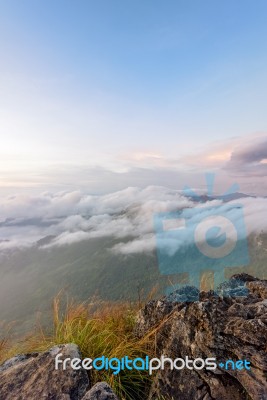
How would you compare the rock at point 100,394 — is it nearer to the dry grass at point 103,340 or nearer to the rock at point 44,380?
the rock at point 44,380

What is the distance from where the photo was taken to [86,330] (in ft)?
22.9

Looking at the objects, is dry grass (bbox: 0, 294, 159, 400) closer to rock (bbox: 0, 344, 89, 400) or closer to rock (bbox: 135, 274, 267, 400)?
rock (bbox: 135, 274, 267, 400)

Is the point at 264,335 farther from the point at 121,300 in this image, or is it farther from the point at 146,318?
the point at 121,300

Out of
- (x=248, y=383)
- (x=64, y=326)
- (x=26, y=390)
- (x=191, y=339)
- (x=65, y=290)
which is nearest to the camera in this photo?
(x=248, y=383)

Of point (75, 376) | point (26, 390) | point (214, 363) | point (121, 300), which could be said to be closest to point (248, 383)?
point (214, 363)

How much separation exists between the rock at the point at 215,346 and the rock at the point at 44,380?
1.34m

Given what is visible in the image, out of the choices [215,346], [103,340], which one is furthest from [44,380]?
[215,346]

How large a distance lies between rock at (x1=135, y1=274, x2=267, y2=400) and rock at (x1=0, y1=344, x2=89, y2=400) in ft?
4.39

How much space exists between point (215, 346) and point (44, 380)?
2.79m

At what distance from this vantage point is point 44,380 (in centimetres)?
527

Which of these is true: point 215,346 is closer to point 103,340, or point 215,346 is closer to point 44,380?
point 103,340

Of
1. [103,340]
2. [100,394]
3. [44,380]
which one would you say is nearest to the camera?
[100,394]

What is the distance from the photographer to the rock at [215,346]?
4.97 m

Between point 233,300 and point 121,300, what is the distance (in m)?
5.00
